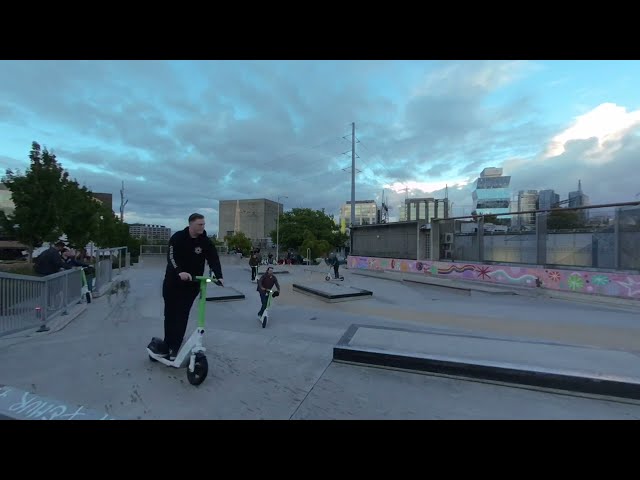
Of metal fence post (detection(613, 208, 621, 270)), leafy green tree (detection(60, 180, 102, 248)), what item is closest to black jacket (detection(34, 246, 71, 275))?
leafy green tree (detection(60, 180, 102, 248))

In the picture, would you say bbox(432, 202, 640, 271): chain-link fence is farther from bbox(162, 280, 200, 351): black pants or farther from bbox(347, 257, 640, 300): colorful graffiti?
bbox(162, 280, 200, 351): black pants

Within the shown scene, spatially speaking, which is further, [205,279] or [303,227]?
[303,227]

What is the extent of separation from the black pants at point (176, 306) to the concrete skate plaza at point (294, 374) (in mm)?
415

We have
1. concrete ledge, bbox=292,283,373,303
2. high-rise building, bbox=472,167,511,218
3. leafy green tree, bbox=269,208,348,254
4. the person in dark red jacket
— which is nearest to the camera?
the person in dark red jacket

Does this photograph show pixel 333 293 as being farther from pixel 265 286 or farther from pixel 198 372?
pixel 198 372

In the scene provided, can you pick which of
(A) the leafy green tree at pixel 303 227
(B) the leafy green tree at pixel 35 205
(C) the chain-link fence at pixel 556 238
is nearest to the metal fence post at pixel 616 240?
(C) the chain-link fence at pixel 556 238

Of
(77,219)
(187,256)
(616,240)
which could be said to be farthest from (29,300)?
(616,240)

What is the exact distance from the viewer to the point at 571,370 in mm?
3541

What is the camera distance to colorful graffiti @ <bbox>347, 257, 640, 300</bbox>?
10.6 m

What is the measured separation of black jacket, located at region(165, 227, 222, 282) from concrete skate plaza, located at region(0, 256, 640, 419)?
1.25m

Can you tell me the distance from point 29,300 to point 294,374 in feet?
→ 17.2

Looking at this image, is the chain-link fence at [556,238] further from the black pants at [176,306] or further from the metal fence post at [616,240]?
the black pants at [176,306]

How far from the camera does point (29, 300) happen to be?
550cm

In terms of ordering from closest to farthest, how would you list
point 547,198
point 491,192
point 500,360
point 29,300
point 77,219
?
point 500,360
point 29,300
point 77,219
point 547,198
point 491,192
